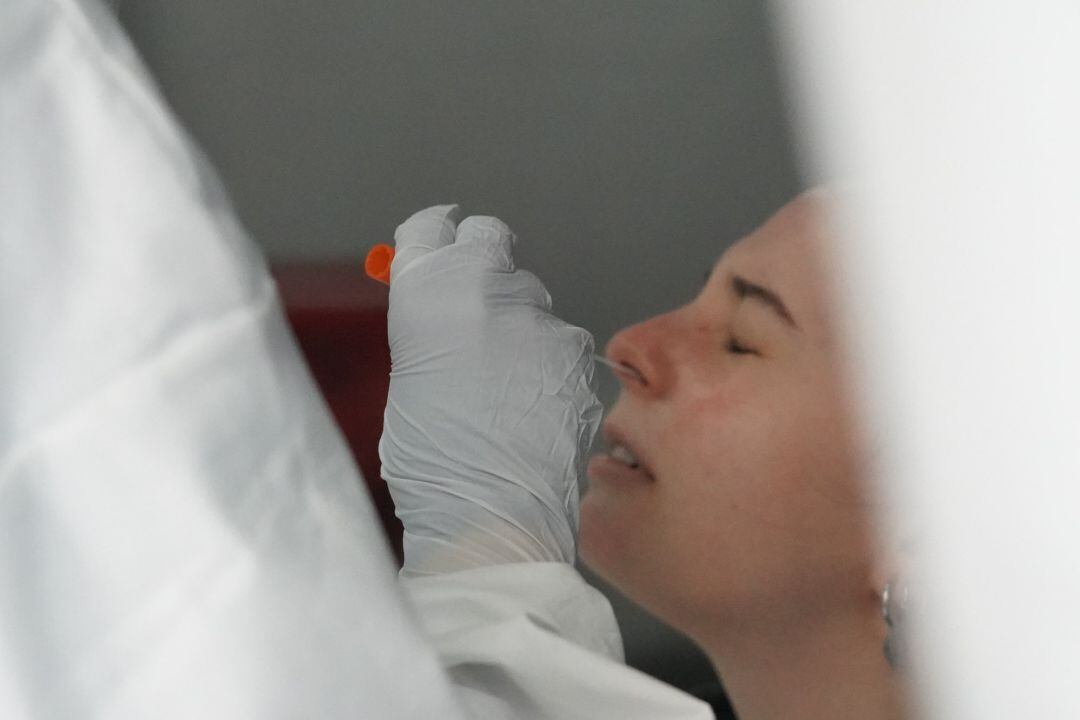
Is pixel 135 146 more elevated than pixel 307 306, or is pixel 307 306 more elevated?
pixel 135 146

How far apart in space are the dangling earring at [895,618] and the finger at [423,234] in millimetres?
378

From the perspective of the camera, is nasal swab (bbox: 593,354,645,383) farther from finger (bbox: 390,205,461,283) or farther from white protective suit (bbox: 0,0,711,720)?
white protective suit (bbox: 0,0,711,720)

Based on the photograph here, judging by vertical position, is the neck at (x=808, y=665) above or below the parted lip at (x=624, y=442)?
below

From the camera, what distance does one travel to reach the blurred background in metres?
0.60

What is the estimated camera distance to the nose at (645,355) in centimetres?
58

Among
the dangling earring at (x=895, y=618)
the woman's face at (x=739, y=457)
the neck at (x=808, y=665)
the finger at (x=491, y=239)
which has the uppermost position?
the finger at (x=491, y=239)

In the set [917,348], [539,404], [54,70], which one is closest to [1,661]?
[54,70]

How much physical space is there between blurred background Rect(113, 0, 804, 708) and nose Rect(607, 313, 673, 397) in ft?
0.03

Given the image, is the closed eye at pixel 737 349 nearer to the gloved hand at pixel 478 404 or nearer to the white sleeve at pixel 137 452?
the gloved hand at pixel 478 404

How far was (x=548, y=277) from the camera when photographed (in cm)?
64

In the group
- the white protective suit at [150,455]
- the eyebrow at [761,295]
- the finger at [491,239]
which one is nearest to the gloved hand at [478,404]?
the finger at [491,239]

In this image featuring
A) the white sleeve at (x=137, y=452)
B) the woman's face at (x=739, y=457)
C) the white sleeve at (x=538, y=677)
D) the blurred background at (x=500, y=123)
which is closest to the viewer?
the white sleeve at (x=137, y=452)

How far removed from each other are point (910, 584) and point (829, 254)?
0.64ft

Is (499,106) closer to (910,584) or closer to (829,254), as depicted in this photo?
(829,254)
